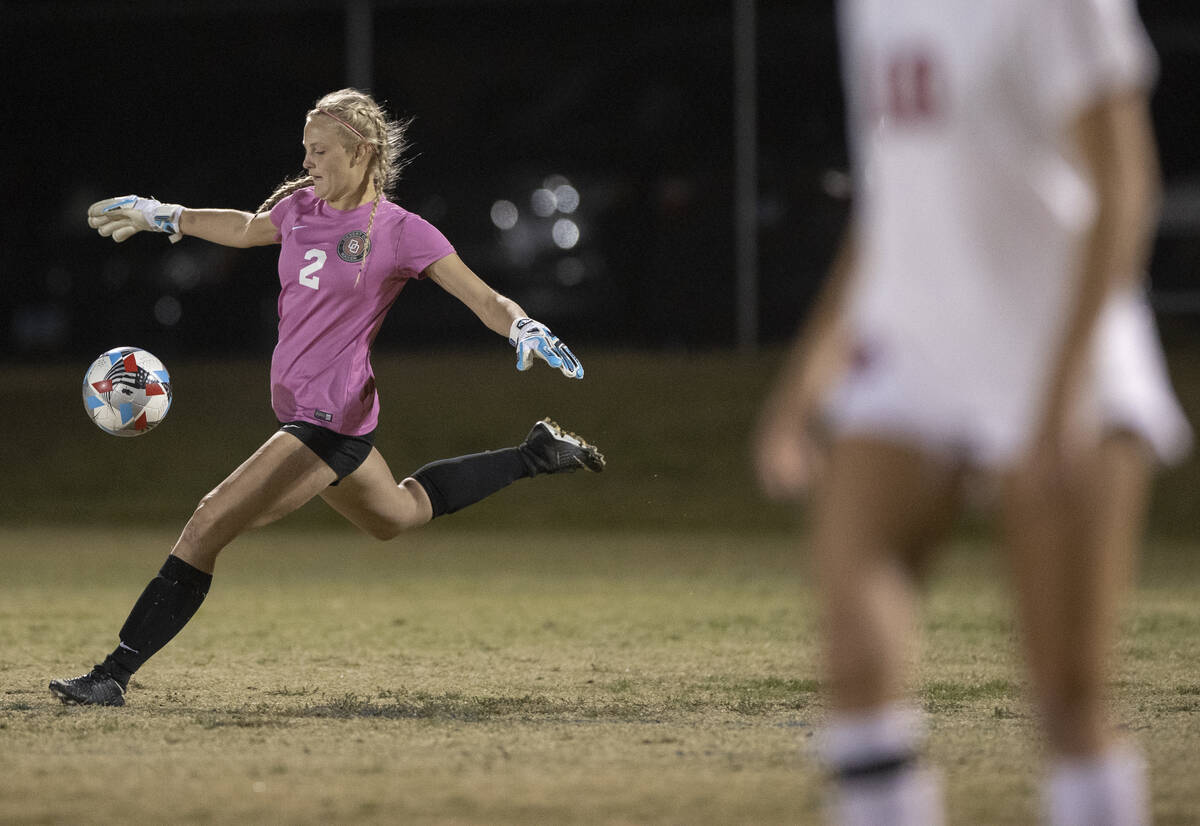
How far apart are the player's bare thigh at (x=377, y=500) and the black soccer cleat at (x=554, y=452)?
578 mm

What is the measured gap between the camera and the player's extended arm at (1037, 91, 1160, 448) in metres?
2.59

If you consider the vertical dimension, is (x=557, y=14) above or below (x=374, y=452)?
above

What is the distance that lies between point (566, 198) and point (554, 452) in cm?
1231

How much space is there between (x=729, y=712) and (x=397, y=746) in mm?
1275

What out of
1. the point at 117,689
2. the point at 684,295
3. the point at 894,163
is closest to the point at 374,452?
the point at 117,689

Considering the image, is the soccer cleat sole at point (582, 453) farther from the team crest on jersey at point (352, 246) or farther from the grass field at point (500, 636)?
the team crest on jersey at point (352, 246)

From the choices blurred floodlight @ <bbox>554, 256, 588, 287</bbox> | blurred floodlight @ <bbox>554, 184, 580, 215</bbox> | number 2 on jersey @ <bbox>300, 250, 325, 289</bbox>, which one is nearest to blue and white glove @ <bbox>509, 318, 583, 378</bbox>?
number 2 on jersey @ <bbox>300, 250, 325, 289</bbox>

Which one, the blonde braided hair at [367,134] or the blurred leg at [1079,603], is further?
the blonde braided hair at [367,134]

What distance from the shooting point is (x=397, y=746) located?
539cm

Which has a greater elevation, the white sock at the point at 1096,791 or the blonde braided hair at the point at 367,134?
the blonde braided hair at the point at 367,134

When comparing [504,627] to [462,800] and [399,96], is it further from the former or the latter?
[399,96]

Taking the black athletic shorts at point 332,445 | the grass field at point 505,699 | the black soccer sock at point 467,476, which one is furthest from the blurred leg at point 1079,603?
the black soccer sock at point 467,476

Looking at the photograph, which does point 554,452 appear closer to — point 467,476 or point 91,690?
point 467,476

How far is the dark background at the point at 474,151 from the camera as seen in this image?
60.4 ft
